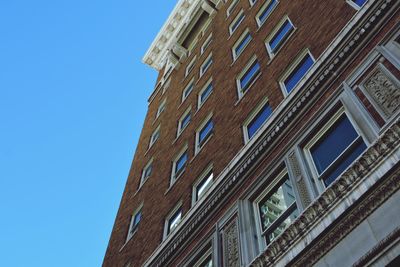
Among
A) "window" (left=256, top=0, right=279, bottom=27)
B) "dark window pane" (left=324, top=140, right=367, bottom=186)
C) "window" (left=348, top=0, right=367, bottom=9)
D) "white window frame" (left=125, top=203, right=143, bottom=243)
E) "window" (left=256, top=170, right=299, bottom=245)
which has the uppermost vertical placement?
"window" (left=348, top=0, right=367, bottom=9)

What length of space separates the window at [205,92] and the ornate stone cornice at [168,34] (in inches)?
671

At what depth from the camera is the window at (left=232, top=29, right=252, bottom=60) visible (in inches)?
820

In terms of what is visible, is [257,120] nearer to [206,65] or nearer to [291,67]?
[291,67]

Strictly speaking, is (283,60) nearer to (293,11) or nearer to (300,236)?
(293,11)

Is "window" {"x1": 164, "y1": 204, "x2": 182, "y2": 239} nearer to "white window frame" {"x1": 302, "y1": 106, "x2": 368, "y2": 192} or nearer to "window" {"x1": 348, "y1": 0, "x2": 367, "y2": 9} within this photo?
"white window frame" {"x1": 302, "y1": 106, "x2": 368, "y2": 192}

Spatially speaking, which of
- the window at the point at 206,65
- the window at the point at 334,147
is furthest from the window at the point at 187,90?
the window at the point at 334,147

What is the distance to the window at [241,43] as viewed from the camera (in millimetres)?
20831

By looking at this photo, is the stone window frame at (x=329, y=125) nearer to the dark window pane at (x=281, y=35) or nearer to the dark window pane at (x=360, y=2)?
the dark window pane at (x=360, y=2)

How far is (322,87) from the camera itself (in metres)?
11.3

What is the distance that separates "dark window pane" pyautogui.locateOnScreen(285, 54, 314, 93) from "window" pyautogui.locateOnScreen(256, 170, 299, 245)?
3.84m

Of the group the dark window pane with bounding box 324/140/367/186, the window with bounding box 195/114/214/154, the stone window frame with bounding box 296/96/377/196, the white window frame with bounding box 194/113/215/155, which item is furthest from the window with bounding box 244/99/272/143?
the dark window pane with bounding box 324/140/367/186

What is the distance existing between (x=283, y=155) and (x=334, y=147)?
1520mm

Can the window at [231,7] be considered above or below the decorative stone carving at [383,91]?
below

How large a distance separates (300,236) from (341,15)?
7.53m
